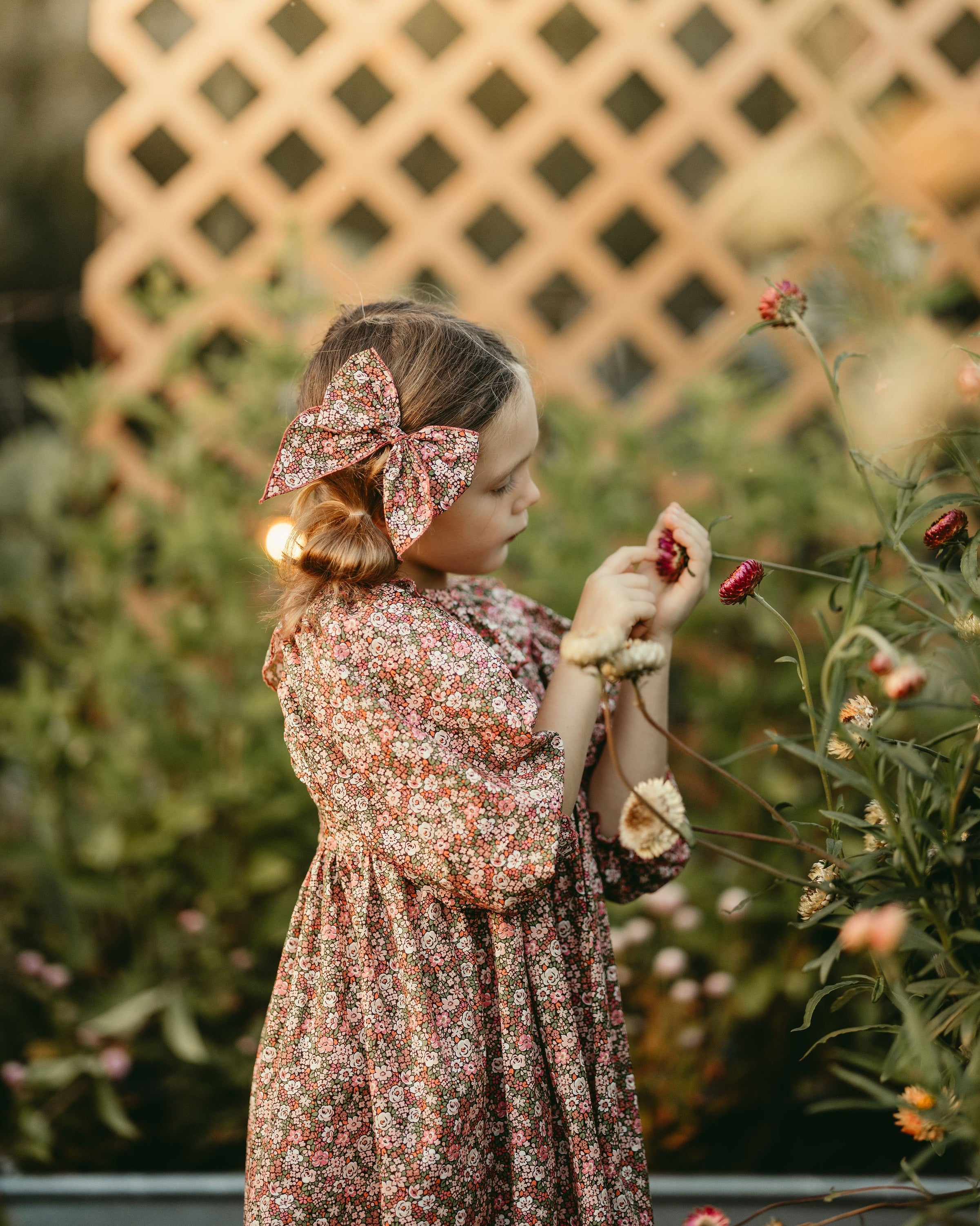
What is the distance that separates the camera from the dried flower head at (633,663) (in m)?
0.62

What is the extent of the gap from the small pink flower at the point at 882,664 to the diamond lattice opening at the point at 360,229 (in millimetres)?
1944

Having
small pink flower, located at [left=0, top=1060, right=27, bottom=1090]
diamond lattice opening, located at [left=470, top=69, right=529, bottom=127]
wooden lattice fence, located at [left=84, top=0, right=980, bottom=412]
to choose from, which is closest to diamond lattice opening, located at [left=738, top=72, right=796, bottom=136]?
wooden lattice fence, located at [left=84, top=0, right=980, bottom=412]

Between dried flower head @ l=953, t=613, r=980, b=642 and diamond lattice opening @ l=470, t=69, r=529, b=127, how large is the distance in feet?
6.65

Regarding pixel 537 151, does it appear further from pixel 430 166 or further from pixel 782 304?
pixel 782 304

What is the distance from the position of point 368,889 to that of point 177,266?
5.37 feet

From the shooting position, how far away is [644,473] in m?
1.94

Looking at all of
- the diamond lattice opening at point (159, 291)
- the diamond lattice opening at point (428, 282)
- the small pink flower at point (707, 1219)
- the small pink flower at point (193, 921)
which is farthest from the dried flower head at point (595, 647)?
the diamond lattice opening at point (159, 291)

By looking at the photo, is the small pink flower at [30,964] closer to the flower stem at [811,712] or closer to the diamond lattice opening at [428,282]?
the diamond lattice opening at [428,282]

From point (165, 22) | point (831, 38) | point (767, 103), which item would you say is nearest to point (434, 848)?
point (831, 38)

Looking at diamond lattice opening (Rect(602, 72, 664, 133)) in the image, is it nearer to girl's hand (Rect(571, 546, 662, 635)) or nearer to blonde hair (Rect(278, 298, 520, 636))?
blonde hair (Rect(278, 298, 520, 636))

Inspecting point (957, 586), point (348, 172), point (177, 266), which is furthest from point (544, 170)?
point (957, 586)

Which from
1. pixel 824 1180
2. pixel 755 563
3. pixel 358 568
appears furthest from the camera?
pixel 824 1180

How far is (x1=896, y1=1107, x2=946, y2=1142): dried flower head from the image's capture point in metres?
0.56

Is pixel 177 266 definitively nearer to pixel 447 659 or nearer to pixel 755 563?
pixel 447 659
